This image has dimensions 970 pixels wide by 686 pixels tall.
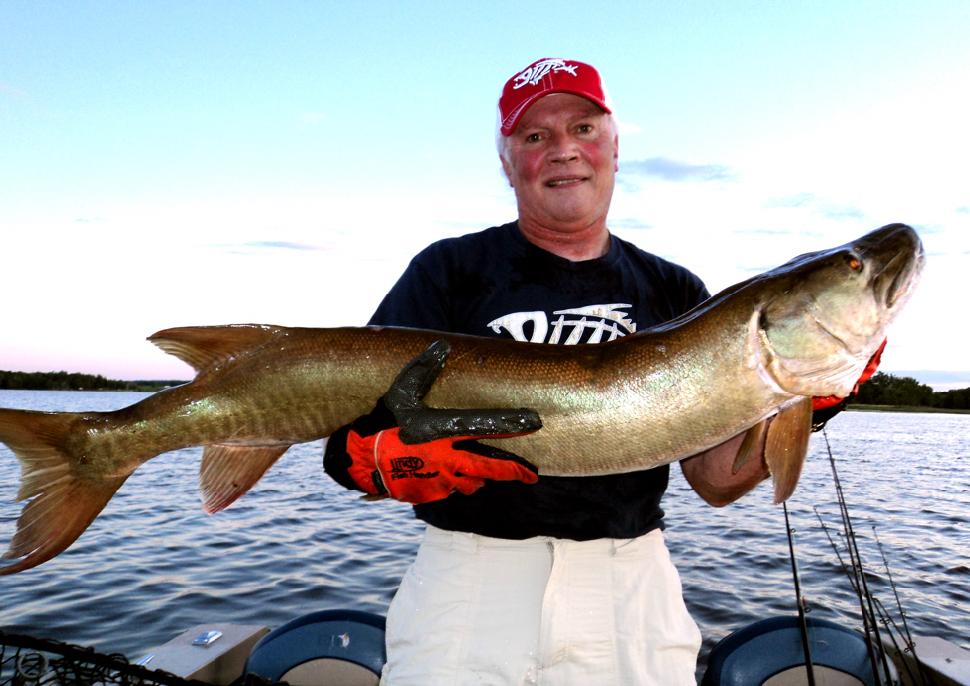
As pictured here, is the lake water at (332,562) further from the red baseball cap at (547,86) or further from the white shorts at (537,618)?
the red baseball cap at (547,86)

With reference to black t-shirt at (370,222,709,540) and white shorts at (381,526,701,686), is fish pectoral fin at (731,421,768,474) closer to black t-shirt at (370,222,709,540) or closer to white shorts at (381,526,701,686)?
black t-shirt at (370,222,709,540)

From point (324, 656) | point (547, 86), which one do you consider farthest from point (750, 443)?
point (324, 656)

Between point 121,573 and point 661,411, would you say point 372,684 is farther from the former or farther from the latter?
point 121,573

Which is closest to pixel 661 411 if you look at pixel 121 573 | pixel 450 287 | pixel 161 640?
pixel 450 287

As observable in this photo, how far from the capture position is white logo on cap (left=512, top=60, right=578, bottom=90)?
11.5 feet

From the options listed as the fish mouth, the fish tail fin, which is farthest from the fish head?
the fish tail fin

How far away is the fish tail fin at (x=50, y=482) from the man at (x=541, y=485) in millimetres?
1000

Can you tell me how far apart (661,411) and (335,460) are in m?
1.21

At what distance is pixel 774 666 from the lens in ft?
12.6

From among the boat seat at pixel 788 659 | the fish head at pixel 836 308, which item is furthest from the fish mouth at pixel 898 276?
the boat seat at pixel 788 659

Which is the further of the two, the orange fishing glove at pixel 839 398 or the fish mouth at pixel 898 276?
the orange fishing glove at pixel 839 398

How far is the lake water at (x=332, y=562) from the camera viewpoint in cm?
779

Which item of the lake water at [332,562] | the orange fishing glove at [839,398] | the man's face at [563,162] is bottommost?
the lake water at [332,562]

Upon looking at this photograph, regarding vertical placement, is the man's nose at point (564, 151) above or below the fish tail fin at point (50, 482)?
above
